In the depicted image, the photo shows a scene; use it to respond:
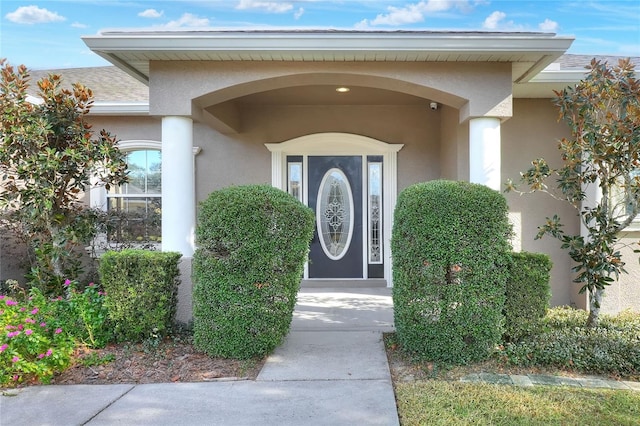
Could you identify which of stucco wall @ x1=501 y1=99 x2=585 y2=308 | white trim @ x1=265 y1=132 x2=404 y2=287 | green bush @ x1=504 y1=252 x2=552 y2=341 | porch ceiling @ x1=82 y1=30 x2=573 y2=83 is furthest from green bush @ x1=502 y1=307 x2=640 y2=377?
white trim @ x1=265 y1=132 x2=404 y2=287

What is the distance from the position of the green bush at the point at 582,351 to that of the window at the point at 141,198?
21.5 ft

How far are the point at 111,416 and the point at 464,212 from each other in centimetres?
359

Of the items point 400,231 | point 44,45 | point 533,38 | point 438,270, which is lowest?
point 438,270

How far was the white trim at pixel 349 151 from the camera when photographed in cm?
857

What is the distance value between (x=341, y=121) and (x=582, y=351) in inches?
218

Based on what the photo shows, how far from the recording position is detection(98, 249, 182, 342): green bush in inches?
199

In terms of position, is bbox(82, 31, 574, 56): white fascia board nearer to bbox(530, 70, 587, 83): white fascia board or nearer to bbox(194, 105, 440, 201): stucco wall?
bbox(530, 70, 587, 83): white fascia board

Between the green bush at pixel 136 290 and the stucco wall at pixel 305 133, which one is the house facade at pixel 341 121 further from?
the green bush at pixel 136 290

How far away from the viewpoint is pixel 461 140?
6.78 meters

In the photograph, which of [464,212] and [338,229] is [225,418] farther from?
[338,229]

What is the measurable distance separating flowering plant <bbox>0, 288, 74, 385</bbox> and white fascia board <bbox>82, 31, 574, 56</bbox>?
3141mm

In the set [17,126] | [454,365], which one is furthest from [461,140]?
[17,126]

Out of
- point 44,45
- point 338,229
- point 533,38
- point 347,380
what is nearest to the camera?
point 347,380

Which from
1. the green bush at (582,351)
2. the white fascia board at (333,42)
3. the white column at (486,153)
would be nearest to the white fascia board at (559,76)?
the white fascia board at (333,42)
